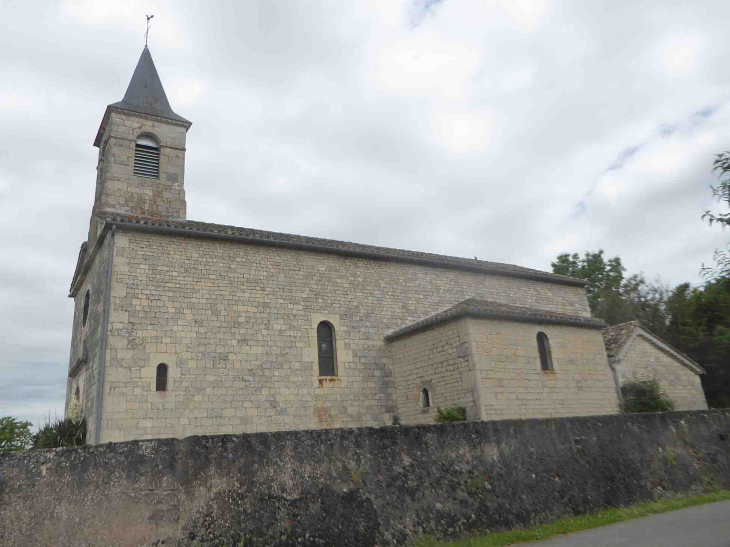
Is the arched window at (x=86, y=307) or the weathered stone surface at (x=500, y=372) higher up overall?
the arched window at (x=86, y=307)

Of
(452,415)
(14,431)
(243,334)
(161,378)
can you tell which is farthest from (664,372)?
(14,431)

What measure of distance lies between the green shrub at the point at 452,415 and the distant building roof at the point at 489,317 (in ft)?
7.17

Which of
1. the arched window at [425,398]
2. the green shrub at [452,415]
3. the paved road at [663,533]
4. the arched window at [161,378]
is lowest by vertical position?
the paved road at [663,533]

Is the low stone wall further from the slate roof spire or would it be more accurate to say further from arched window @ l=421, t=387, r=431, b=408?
the slate roof spire

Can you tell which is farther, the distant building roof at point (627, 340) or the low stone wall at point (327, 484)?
the distant building roof at point (627, 340)

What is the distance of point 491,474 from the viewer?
6.84 m

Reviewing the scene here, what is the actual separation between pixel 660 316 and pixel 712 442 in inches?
772

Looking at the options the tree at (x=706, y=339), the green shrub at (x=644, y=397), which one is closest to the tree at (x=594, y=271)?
the tree at (x=706, y=339)

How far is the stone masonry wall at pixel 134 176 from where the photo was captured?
16.1 metres

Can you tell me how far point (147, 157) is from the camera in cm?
1722

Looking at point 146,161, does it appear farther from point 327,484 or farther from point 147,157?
point 327,484

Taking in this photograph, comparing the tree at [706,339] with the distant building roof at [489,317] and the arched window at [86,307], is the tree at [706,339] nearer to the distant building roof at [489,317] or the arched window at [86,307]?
the distant building roof at [489,317]

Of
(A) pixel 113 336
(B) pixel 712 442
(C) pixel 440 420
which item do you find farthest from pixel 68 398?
(B) pixel 712 442

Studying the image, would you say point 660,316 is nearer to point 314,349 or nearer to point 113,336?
point 314,349
